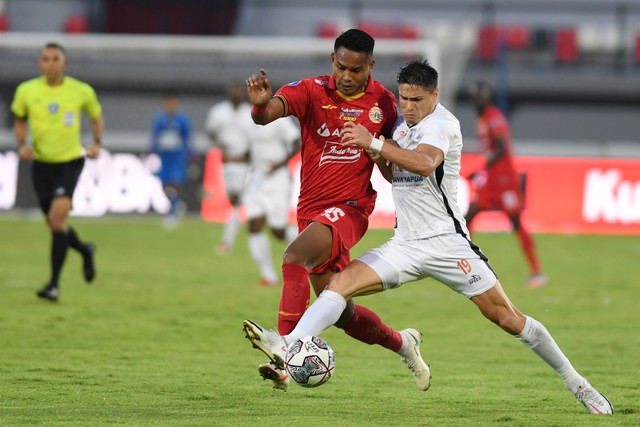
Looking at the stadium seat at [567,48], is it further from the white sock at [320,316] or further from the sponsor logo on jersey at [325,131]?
the white sock at [320,316]

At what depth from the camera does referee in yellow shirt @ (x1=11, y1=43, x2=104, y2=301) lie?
12.1 metres

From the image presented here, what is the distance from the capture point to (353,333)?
7707mm

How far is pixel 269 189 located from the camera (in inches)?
569

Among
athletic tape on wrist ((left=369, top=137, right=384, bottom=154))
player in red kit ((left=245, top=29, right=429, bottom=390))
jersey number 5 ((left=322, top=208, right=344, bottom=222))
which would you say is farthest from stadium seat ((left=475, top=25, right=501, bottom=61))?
athletic tape on wrist ((left=369, top=137, right=384, bottom=154))

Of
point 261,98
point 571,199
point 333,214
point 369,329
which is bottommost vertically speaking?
point 571,199

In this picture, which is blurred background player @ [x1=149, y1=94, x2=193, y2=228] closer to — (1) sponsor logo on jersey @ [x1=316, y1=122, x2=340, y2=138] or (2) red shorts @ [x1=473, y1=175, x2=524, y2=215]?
(2) red shorts @ [x1=473, y1=175, x2=524, y2=215]

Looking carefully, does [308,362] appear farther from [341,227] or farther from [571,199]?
[571,199]

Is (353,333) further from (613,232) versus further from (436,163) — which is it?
(613,232)

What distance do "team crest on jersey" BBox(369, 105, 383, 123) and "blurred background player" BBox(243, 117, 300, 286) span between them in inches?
268

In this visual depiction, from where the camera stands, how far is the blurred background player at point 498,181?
1486 centimetres

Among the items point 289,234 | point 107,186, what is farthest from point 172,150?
point 289,234

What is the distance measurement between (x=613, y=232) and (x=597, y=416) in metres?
16.1

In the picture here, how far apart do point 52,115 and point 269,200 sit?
10.2 ft

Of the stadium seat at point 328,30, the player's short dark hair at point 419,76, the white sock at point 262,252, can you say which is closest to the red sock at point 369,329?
the player's short dark hair at point 419,76
